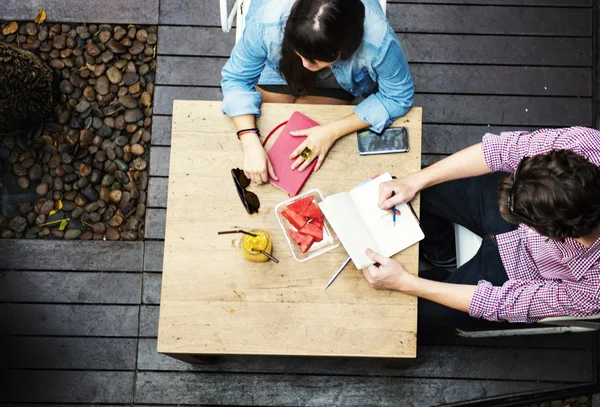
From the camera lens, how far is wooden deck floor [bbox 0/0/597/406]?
7.98 ft

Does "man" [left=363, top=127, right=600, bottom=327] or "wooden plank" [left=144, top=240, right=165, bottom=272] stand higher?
"man" [left=363, top=127, right=600, bottom=327]

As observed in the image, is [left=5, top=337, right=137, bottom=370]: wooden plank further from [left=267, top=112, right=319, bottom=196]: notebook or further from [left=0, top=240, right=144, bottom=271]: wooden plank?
[left=267, top=112, right=319, bottom=196]: notebook

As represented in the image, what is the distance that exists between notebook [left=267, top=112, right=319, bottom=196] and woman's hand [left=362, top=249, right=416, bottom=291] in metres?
0.32

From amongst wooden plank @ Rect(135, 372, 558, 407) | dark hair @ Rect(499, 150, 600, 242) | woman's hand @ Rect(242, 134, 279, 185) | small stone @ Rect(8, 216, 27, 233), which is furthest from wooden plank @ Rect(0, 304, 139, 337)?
dark hair @ Rect(499, 150, 600, 242)

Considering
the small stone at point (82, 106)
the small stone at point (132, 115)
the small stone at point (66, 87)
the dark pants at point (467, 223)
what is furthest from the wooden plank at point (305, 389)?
the small stone at point (66, 87)

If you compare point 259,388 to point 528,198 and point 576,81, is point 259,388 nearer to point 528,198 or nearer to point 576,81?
point 528,198

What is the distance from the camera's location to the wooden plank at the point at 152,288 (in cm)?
249

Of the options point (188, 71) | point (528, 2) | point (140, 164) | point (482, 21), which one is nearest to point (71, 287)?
point (140, 164)

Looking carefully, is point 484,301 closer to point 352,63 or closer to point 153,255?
point 352,63

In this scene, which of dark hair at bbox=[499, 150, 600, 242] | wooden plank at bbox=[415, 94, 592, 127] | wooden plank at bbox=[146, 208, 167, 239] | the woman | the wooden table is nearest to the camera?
dark hair at bbox=[499, 150, 600, 242]

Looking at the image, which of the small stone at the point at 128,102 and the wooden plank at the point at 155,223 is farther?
the small stone at the point at 128,102

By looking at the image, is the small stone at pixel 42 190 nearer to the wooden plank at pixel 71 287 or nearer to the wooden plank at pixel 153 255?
the wooden plank at pixel 71 287

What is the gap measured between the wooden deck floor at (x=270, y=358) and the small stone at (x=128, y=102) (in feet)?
0.45

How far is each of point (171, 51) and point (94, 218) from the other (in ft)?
3.02
